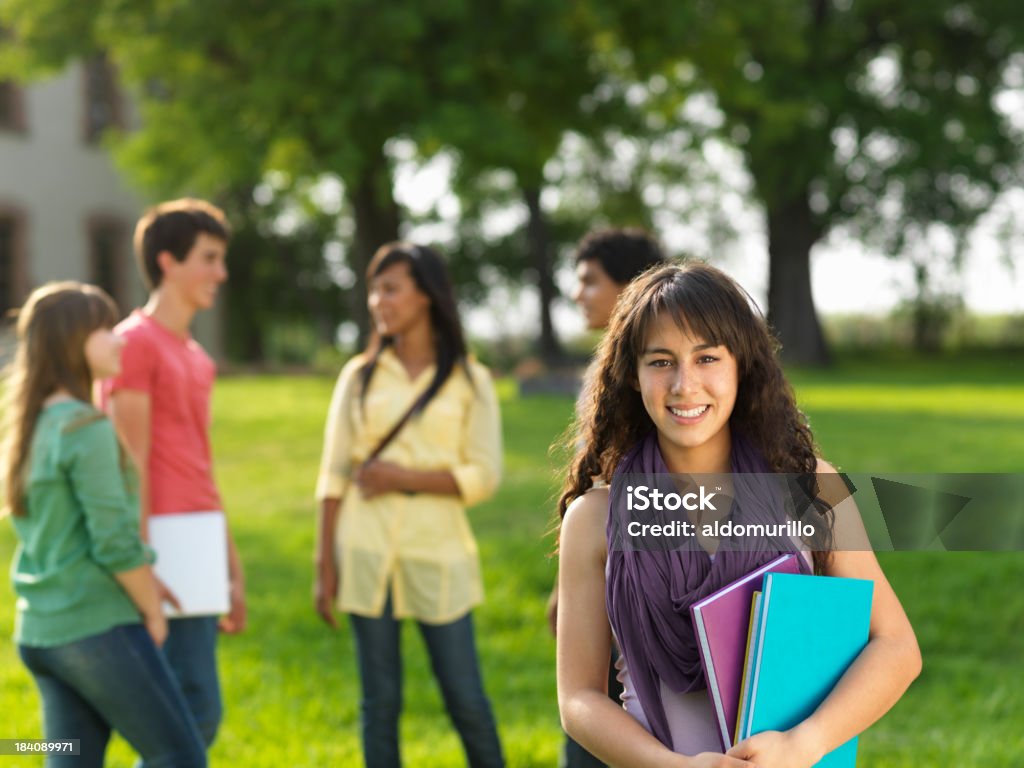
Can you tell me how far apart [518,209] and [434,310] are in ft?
113

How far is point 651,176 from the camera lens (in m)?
37.2

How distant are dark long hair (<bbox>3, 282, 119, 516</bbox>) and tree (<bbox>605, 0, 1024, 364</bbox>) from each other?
2329cm

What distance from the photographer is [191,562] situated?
385cm

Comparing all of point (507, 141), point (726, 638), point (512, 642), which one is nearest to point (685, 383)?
point (726, 638)

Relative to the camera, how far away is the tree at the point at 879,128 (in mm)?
28156

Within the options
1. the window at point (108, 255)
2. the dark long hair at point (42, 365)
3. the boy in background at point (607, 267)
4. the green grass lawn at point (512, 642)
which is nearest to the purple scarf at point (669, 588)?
the green grass lawn at point (512, 642)

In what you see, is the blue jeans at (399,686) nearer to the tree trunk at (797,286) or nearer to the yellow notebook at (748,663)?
the yellow notebook at (748,663)

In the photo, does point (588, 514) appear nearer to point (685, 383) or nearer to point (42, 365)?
point (685, 383)

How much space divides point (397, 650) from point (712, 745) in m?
2.29

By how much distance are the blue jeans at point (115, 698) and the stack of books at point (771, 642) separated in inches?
68.5

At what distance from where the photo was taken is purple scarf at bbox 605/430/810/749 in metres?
2.05

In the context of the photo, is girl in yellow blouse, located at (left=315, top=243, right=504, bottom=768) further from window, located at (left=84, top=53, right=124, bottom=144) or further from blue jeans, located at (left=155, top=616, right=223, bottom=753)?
window, located at (left=84, top=53, right=124, bottom=144)

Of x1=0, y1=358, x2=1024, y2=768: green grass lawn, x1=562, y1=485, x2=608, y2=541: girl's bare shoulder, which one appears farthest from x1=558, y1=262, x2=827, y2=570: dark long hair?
x1=0, y1=358, x2=1024, y2=768: green grass lawn

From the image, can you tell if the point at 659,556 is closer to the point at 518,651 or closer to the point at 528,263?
the point at 518,651
